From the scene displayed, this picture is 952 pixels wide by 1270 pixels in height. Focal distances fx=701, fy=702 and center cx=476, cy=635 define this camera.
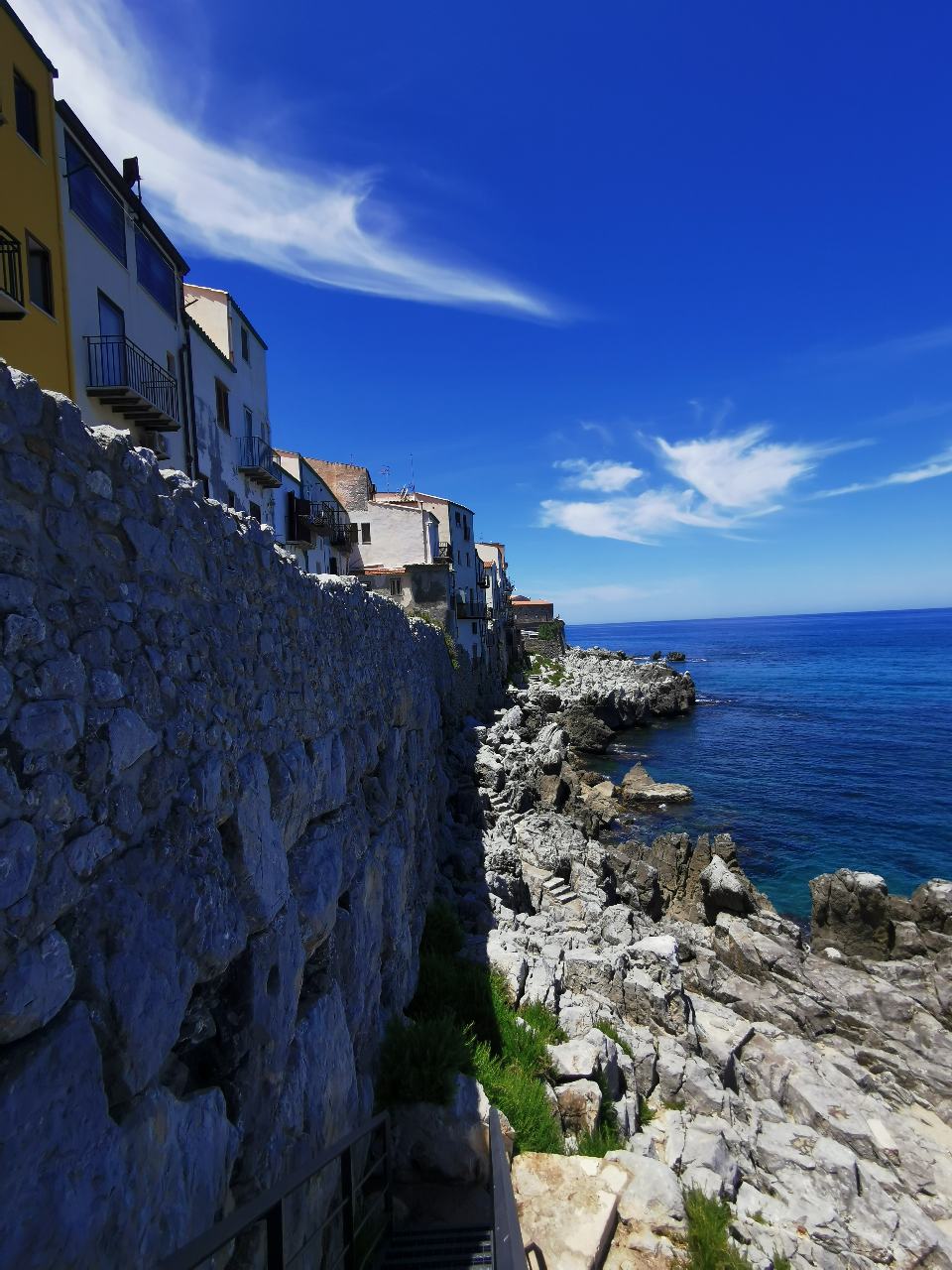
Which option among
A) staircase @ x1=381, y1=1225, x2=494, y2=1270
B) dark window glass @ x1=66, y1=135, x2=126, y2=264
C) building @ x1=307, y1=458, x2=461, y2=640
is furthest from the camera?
building @ x1=307, y1=458, x2=461, y2=640

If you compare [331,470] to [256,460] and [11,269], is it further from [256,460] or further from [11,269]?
[11,269]

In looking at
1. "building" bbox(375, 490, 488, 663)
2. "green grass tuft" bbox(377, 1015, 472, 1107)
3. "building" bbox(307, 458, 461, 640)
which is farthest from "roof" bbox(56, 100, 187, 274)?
"building" bbox(375, 490, 488, 663)

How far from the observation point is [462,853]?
19594 mm

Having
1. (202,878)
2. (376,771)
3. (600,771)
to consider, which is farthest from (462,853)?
(600,771)

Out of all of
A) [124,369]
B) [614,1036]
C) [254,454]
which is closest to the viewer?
[614,1036]

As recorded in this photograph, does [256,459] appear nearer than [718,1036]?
No

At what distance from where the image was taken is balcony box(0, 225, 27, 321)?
32.7 ft

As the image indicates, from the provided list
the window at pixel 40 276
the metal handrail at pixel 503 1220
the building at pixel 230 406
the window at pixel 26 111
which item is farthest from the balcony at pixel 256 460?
the metal handrail at pixel 503 1220

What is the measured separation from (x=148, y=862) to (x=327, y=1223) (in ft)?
12.0

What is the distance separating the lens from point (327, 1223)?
562cm

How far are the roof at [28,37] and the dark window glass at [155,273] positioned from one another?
4.05 metres

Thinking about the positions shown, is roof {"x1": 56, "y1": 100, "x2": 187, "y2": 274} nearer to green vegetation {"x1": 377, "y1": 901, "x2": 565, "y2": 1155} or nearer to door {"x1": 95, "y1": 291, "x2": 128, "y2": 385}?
door {"x1": 95, "y1": 291, "x2": 128, "y2": 385}

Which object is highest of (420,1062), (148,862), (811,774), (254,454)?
(254,454)

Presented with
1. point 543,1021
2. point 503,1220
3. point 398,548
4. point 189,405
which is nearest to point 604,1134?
point 543,1021
